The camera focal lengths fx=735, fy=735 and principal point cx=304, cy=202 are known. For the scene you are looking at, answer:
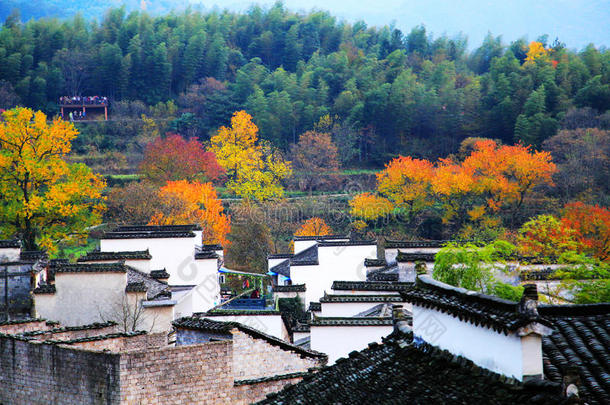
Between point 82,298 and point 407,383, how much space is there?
1261 cm

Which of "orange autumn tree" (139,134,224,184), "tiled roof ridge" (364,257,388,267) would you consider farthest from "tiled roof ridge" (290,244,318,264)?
"orange autumn tree" (139,134,224,184)

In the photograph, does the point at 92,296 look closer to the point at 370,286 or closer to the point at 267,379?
the point at 370,286

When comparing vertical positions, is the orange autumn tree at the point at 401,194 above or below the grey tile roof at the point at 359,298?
above

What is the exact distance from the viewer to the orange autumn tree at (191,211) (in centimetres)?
3634

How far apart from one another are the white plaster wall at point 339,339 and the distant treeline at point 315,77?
132 ft

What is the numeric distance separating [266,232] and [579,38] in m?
83.6

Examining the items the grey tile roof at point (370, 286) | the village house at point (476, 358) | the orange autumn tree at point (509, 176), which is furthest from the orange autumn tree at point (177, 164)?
the village house at point (476, 358)

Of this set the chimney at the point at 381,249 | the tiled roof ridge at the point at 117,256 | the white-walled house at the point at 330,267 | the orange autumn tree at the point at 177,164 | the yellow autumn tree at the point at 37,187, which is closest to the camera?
the tiled roof ridge at the point at 117,256

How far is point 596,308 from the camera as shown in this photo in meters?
7.04

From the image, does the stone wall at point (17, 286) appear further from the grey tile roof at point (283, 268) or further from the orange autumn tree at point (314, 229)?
the orange autumn tree at point (314, 229)

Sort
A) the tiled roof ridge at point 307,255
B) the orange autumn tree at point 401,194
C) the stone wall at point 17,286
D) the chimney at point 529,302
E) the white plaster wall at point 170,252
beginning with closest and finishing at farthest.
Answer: the chimney at point 529,302 < the stone wall at point 17,286 < the white plaster wall at point 170,252 < the tiled roof ridge at point 307,255 < the orange autumn tree at point 401,194

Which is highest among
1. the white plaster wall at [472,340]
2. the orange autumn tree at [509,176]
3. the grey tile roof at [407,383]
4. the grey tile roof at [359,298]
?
the orange autumn tree at [509,176]

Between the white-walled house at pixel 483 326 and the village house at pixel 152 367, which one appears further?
the village house at pixel 152 367

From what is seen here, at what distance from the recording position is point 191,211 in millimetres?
38250
